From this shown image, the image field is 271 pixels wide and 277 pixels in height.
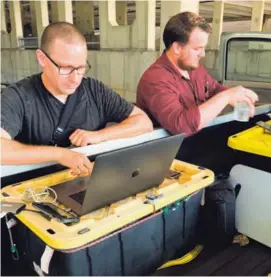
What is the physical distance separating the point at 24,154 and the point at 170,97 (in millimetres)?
761

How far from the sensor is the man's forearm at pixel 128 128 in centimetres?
134

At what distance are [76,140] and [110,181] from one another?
1.26ft

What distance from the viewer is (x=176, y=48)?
1.67 m

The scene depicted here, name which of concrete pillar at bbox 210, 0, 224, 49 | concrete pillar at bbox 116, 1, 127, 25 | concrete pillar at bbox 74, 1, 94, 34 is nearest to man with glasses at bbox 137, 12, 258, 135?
concrete pillar at bbox 210, 0, 224, 49

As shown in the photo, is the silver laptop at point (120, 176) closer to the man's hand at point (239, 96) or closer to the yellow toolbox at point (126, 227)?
the yellow toolbox at point (126, 227)

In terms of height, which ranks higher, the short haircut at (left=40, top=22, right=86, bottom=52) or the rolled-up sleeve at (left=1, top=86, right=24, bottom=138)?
the short haircut at (left=40, top=22, right=86, bottom=52)

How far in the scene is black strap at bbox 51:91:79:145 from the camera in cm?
135

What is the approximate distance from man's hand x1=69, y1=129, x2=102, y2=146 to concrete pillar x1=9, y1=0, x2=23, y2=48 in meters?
7.04

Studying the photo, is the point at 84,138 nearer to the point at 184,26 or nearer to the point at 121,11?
the point at 184,26

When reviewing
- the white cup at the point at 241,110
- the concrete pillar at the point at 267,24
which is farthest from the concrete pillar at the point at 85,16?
the white cup at the point at 241,110

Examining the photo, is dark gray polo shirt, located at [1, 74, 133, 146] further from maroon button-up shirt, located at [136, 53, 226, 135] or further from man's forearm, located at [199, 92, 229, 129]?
man's forearm, located at [199, 92, 229, 129]

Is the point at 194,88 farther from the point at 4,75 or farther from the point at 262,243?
the point at 4,75

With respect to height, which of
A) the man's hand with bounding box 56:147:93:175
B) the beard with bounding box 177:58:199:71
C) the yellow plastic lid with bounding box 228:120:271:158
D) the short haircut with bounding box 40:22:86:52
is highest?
the short haircut with bounding box 40:22:86:52

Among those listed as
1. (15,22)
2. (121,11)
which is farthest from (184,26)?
(15,22)
